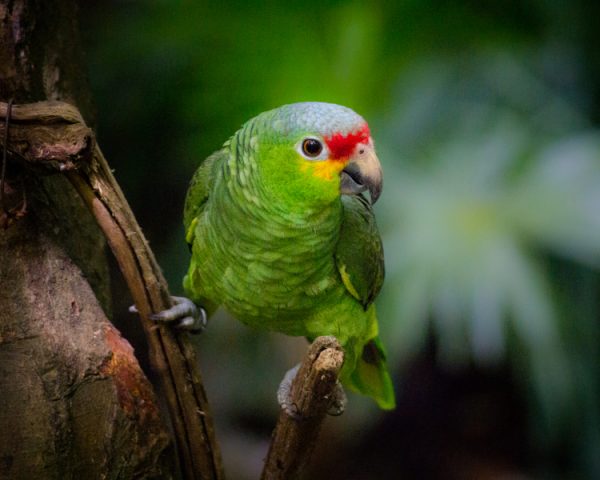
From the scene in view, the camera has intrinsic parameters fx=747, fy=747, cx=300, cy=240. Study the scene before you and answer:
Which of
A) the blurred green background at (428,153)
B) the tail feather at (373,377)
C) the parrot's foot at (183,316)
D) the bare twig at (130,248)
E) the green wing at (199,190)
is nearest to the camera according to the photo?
the bare twig at (130,248)

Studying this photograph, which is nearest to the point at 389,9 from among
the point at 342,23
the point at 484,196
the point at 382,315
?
the point at 342,23

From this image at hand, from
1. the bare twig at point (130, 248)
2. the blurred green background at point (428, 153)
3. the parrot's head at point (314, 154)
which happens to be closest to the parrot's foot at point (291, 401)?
the bare twig at point (130, 248)

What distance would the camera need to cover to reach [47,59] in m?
1.31

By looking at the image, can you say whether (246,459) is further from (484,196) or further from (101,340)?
(101,340)

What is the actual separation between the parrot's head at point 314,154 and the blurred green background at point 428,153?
52cm

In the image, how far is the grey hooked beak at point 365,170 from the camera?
1.12 meters

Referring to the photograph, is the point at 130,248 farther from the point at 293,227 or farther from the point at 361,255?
the point at 361,255

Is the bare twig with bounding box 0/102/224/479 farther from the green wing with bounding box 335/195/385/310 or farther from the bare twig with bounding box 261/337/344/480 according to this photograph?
the green wing with bounding box 335/195/385/310

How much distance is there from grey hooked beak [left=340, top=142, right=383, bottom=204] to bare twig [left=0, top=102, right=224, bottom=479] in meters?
0.35

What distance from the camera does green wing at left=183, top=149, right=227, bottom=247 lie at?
1352 millimetres

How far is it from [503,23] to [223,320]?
44.3 inches

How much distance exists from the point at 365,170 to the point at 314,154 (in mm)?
81

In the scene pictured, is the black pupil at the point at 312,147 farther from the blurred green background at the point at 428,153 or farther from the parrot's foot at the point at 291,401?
the blurred green background at the point at 428,153

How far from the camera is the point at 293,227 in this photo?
4.00 ft
